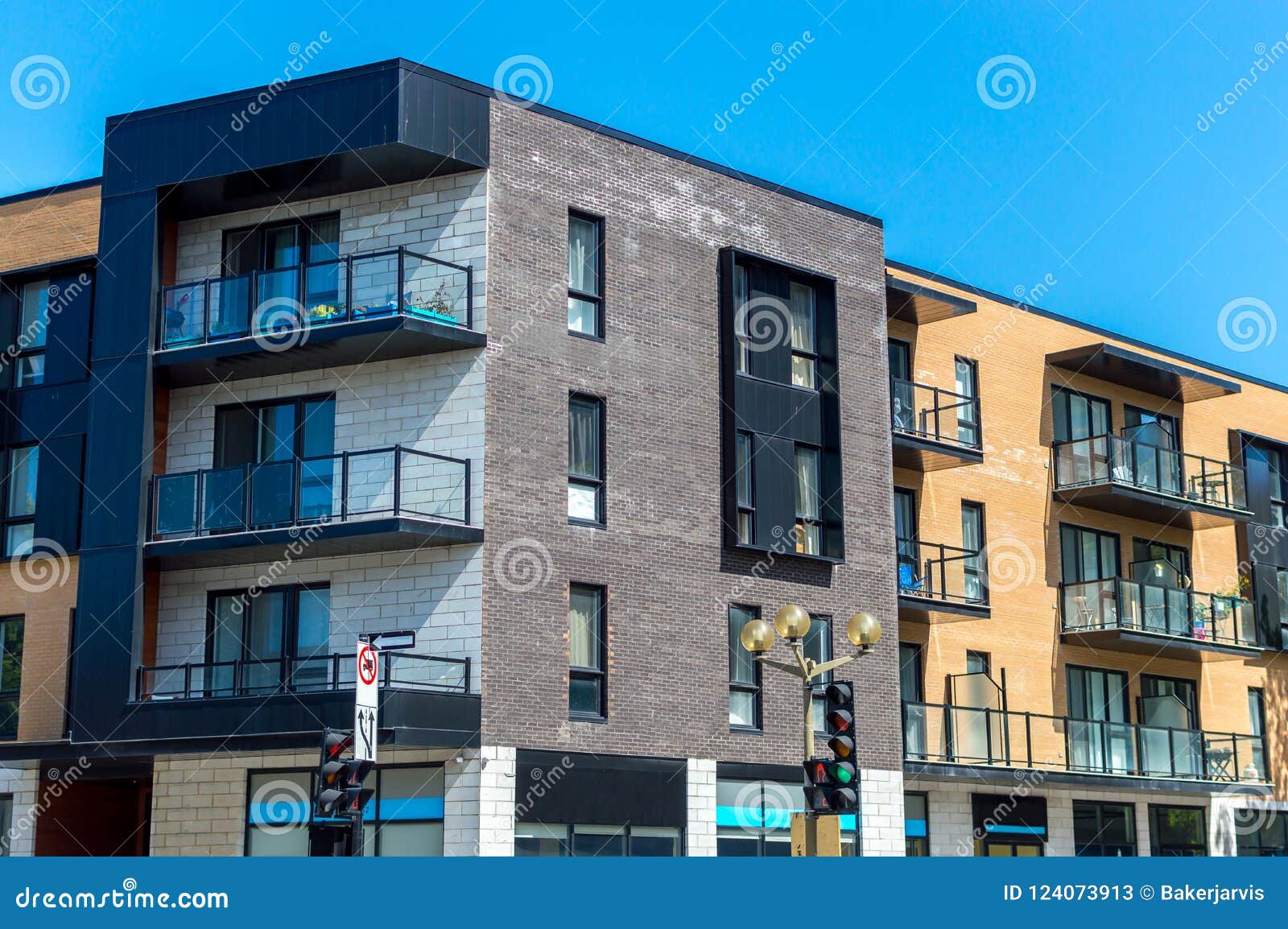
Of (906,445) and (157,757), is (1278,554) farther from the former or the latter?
(157,757)

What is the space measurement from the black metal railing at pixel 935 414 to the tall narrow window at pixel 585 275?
7.02 metres

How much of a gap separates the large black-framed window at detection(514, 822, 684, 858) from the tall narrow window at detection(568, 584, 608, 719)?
5.54 ft

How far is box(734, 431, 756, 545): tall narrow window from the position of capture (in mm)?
28609

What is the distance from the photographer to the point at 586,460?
88.4ft

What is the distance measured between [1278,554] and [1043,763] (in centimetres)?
1160

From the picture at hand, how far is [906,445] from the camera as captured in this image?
32.2 metres

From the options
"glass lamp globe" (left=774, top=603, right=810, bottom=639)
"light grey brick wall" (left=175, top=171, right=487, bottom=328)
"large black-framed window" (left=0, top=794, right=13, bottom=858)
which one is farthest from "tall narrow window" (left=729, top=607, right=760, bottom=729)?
"large black-framed window" (left=0, top=794, right=13, bottom=858)

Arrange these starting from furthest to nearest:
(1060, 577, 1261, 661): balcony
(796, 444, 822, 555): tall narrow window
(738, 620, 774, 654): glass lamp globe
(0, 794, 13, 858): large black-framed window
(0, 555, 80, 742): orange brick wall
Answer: (1060, 577, 1261, 661): balcony < (796, 444, 822, 555): tall narrow window < (0, 555, 80, 742): orange brick wall < (0, 794, 13, 858): large black-framed window < (738, 620, 774, 654): glass lamp globe

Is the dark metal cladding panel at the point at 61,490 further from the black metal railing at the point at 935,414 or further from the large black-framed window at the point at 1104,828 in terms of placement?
the large black-framed window at the point at 1104,828

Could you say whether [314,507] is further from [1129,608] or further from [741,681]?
[1129,608]

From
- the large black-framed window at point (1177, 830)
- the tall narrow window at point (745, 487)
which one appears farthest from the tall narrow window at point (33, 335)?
the large black-framed window at point (1177, 830)

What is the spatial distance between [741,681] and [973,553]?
755 cm

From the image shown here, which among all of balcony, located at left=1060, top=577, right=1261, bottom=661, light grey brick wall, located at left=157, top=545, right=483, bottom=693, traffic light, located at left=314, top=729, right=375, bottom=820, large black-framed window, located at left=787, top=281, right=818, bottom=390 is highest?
large black-framed window, located at left=787, top=281, right=818, bottom=390

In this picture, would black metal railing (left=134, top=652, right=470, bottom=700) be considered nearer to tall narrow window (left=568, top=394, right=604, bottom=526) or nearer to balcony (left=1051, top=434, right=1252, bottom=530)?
tall narrow window (left=568, top=394, right=604, bottom=526)
